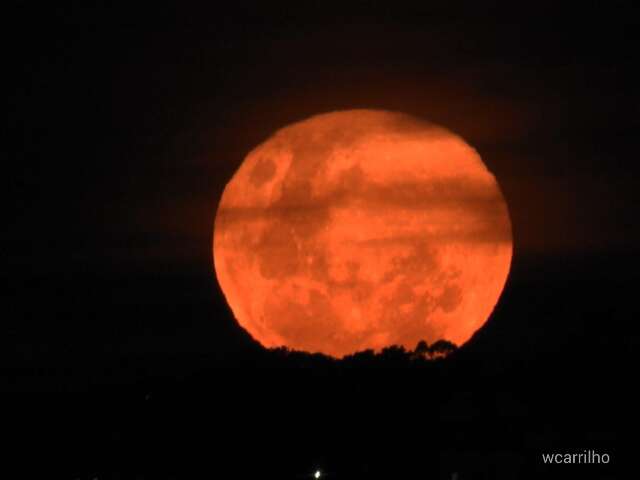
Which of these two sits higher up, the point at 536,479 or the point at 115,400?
the point at 115,400

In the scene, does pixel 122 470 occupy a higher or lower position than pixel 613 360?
lower

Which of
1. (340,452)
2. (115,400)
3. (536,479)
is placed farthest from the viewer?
(115,400)

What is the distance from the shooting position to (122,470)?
4869 centimetres

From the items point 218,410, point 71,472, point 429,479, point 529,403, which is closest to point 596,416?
point 529,403

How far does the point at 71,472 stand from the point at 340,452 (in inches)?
232

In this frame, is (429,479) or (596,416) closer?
(429,479)

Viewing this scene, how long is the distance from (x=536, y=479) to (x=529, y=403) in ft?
18.4

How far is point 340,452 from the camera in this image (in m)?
48.6

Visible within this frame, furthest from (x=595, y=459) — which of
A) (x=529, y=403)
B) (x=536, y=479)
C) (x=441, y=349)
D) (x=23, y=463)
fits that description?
(x=23, y=463)

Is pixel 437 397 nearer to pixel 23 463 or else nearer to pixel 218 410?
pixel 218 410

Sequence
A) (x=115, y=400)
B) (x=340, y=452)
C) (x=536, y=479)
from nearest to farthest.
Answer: (x=536, y=479), (x=340, y=452), (x=115, y=400)

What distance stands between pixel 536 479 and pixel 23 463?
37.8 ft

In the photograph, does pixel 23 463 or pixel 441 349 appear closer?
pixel 23 463

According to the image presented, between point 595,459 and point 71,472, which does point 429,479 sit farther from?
point 71,472
